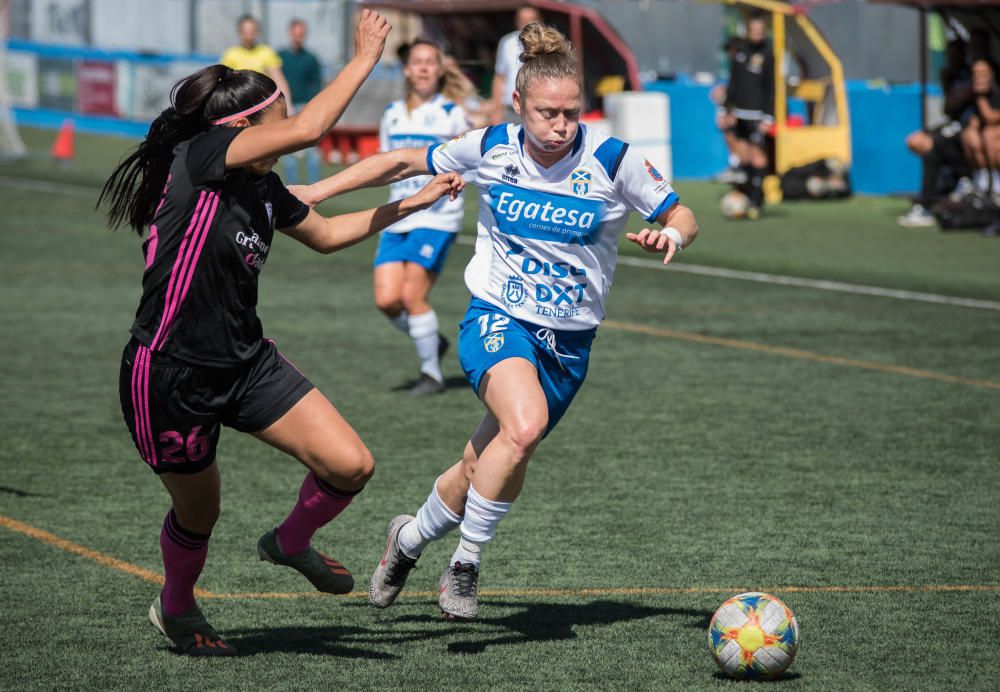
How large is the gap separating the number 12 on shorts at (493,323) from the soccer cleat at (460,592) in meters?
0.85

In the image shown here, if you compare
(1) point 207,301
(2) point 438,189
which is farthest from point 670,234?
(1) point 207,301

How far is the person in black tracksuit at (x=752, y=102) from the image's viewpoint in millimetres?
21672

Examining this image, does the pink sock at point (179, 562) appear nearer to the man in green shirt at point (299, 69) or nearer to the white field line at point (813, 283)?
the white field line at point (813, 283)

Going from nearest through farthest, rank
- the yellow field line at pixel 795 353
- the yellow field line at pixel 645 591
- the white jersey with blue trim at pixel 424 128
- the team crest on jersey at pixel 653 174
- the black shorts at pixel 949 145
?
the team crest on jersey at pixel 653 174, the yellow field line at pixel 645 591, the white jersey with blue trim at pixel 424 128, the yellow field line at pixel 795 353, the black shorts at pixel 949 145

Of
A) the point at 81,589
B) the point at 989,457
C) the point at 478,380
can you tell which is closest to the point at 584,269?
the point at 478,380

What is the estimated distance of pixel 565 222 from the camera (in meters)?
5.83

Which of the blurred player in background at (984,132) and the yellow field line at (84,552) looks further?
the blurred player in background at (984,132)

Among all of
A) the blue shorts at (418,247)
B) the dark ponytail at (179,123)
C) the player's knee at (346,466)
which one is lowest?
the player's knee at (346,466)

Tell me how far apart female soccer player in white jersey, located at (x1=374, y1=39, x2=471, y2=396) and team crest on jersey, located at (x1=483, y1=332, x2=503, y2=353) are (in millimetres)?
4600

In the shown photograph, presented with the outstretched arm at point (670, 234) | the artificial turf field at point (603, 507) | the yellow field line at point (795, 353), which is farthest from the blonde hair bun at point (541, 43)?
the yellow field line at point (795, 353)

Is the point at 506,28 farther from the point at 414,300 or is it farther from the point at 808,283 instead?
the point at 414,300

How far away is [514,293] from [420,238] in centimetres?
466

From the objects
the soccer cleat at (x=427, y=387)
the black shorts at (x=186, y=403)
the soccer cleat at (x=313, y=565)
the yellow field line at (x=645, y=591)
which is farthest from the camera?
the soccer cleat at (x=427, y=387)

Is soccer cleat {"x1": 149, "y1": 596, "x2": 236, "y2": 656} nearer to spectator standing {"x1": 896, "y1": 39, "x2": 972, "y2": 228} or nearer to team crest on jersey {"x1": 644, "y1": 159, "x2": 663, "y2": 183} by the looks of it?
team crest on jersey {"x1": 644, "y1": 159, "x2": 663, "y2": 183}
